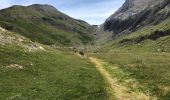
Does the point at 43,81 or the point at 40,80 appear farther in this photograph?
the point at 40,80

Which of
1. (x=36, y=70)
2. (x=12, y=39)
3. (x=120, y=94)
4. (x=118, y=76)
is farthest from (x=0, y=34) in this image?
(x=120, y=94)

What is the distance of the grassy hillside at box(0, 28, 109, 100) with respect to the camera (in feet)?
113

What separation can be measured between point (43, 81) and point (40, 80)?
75 centimetres

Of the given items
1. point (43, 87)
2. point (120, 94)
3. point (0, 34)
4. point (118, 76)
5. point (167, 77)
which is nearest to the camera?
point (120, 94)

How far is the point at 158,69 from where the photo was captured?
49062 mm

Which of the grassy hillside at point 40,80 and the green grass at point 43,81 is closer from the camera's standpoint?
the green grass at point 43,81

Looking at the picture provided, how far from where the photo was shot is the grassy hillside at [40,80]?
34.6 meters

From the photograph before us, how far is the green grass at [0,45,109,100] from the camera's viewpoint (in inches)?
1353

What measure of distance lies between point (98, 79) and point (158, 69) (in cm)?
936

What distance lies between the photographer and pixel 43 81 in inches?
1661

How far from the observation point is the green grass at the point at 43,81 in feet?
113

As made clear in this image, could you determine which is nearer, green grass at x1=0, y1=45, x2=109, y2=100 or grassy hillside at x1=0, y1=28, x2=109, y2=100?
green grass at x1=0, y1=45, x2=109, y2=100

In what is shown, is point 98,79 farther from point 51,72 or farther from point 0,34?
point 0,34

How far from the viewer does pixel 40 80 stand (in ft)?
140
